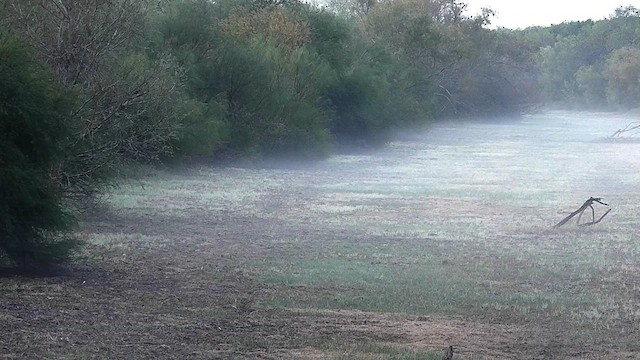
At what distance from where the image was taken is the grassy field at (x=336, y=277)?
35.3 ft

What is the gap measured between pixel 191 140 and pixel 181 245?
57.1 feet

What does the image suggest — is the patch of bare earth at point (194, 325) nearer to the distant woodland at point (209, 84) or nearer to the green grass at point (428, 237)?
the green grass at point (428, 237)

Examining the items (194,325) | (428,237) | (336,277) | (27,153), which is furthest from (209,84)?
(194,325)

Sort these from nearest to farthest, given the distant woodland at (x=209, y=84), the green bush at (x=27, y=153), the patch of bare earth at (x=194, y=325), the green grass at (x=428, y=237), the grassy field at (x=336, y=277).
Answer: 1. the patch of bare earth at (x=194, y=325)
2. the grassy field at (x=336, y=277)
3. the green bush at (x=27, y=153)
4. the green grass at (x=428, y=237)
5. the distant woodland at (x=209, y=84)

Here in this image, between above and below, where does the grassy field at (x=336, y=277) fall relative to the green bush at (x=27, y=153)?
below

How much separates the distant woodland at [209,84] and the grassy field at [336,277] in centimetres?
137

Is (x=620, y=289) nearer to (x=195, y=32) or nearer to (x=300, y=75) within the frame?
(x=195, y=32)

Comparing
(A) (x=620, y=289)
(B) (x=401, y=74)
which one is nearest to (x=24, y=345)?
(A) (x=620, y=289)

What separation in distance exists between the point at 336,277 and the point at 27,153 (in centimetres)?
514

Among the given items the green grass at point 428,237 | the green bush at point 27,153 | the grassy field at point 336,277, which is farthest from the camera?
the green grass at point 428,237

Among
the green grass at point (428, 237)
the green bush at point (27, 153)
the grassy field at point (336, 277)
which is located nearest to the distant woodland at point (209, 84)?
the green bush at point (27, 153)

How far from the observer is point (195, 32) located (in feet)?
132

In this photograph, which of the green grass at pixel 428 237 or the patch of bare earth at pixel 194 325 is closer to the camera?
the patch of bare earth at pixel 194 325

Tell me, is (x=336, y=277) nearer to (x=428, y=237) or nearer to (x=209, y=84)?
(x=428, y=237)
